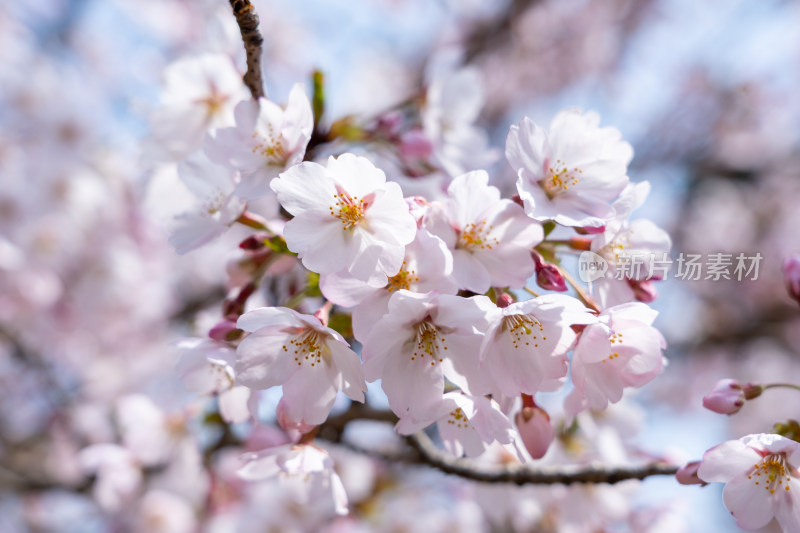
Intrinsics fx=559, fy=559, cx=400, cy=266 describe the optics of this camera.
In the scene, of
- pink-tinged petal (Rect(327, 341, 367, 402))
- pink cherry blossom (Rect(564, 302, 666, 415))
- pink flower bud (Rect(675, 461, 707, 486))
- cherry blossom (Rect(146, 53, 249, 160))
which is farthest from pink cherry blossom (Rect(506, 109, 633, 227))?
cherry blossom (Rect(146, 53, 249, 160))

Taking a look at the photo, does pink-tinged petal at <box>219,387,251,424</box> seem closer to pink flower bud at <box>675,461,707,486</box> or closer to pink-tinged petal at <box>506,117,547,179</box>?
pink-tinged petal at <box>506,117,547,179</box>

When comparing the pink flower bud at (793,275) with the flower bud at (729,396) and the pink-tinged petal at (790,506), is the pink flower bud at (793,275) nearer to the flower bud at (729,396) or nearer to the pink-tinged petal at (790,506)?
the flower bud at (729,396)

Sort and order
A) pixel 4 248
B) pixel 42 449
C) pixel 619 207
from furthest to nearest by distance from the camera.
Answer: pixel 42 449 → pixel 4 248 → pixel 619 207

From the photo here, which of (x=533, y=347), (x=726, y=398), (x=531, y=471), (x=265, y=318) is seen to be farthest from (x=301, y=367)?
(x=726, y=398)

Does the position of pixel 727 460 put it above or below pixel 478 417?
below

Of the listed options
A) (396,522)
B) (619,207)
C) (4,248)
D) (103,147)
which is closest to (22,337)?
(4,248)

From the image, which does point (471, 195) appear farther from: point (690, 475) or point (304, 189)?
point (690, 475)

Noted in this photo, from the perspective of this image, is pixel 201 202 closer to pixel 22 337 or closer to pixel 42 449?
pixel 22 337
